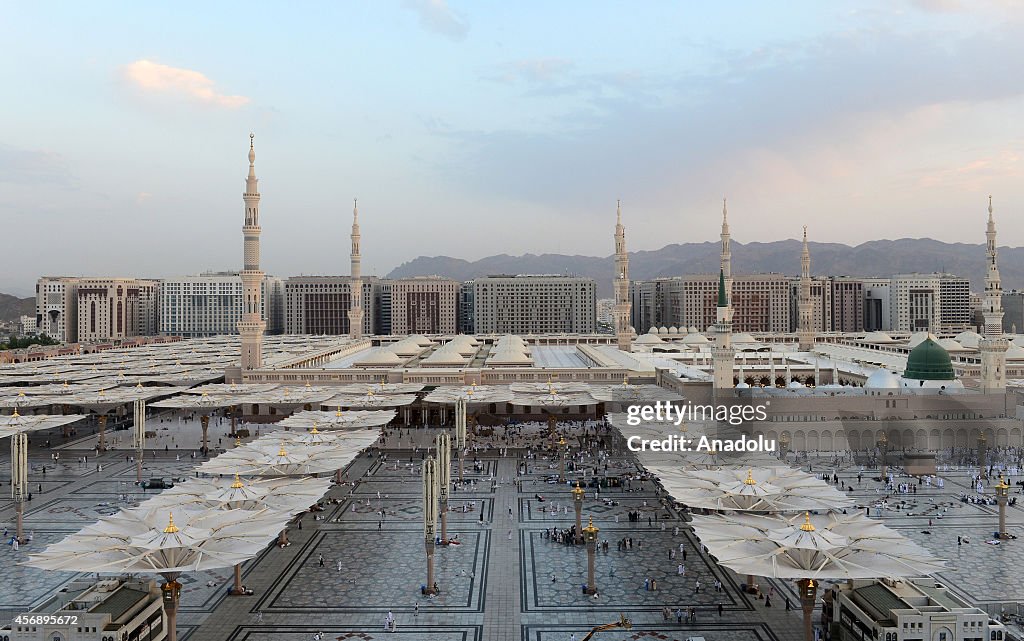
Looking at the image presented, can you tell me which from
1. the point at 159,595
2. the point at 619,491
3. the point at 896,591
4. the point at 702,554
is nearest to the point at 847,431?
the point at 619,491

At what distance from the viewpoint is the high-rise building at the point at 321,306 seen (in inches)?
5379

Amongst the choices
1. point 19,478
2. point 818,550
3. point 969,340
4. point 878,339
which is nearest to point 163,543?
point 19,478

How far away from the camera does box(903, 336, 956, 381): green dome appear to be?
43.1 meters

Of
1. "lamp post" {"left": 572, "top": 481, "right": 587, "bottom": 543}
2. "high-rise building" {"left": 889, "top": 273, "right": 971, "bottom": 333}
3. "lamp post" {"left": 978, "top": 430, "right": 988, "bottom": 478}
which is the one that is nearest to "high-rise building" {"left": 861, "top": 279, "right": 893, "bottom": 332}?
"high-rise building" {"left": 889, "top": 273, "right": 971, "bottom": 333}

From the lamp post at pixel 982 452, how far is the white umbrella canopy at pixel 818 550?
19.7 meters

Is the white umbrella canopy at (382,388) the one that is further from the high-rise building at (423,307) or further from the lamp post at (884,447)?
the high-rise building at (423,307)

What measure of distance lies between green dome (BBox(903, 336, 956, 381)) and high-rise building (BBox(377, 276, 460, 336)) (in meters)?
97.5

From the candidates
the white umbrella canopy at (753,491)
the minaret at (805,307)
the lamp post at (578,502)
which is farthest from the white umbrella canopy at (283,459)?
the minaret at (805,307)

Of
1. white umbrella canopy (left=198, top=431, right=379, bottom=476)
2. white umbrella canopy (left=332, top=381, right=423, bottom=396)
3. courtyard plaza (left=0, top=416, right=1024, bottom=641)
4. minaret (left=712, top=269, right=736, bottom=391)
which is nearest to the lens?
courtyard plaza (left=0, top=416, right=1024, bottom=641)

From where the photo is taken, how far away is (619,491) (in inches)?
1296

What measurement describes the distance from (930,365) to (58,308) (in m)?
131

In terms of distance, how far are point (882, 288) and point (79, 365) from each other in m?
132

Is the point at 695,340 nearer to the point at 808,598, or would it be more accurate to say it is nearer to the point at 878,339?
the point at 878,339

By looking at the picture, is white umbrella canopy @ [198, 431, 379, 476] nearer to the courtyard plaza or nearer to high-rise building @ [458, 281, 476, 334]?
the courtyard plaza
